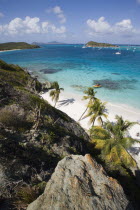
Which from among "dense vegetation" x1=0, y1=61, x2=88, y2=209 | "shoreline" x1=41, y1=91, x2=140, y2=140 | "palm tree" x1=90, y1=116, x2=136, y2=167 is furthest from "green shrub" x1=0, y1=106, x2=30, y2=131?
"shoreline" x1=41, y1=91, x2=140, y2=140

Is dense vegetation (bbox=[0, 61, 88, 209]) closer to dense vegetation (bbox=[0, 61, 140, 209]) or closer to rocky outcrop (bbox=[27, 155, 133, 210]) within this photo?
dense vegetation (bbox=[0, 61, 140, 209])

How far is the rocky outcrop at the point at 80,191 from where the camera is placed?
4.56 meters

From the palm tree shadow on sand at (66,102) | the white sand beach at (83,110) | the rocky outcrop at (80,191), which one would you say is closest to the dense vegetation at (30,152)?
the rocky outcrop at (80,191)

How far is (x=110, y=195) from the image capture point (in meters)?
5.14

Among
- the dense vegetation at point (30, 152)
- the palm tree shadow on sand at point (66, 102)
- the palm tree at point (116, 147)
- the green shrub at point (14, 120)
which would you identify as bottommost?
the palm tree at point (116, 147)

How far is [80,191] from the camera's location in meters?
5.01

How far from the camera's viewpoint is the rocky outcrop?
4.56 m

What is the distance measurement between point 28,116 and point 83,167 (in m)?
7.32

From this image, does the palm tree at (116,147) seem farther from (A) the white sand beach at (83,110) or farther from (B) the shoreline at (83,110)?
(B) the shoreline at (83,110)

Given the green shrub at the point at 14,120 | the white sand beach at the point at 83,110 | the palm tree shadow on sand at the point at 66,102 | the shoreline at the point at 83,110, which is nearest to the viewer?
the green shrub at the point at 14,120

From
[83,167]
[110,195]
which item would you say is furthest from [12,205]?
[110,195]

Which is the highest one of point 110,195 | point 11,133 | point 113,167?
point 11,133

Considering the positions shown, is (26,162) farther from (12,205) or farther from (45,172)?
(12,205)

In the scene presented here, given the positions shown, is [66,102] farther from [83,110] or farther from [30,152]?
[30,152]
